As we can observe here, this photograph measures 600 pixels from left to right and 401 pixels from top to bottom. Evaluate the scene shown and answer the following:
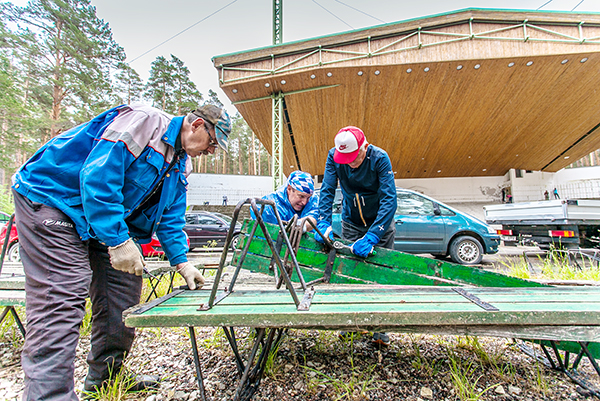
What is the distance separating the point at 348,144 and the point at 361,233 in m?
1.05

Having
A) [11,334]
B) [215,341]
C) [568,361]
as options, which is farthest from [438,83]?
[11,334]

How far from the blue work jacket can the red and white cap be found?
139 centimetres

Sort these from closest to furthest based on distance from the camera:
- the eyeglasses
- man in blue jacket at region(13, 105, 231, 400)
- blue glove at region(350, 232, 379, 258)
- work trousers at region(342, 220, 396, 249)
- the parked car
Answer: man in blue jacket at region(13, 105, 231, 400) < the eyeglasses < blue glove at region(350, 232, 379, 258) < work trousers at region(342, 220, 396, 249) < the parked car

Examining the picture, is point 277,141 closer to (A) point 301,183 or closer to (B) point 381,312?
(A) point 301,183

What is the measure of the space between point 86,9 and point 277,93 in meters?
16.2

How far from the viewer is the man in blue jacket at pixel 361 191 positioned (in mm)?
2455

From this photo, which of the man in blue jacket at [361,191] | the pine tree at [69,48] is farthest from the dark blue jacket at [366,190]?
the pine tree at [69,48]

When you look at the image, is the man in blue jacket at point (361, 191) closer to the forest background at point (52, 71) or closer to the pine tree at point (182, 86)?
the forest background at point (52, 71)

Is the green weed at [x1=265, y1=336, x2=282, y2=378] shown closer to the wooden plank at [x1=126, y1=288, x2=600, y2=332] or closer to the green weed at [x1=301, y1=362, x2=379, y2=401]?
the green weed at [x1=301, y1=362, x2=379, y2=401]

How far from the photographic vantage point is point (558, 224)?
605 cm

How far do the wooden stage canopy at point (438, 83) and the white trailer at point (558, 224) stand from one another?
5.22 meters

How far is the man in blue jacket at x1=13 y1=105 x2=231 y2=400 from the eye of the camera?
122 centimetres

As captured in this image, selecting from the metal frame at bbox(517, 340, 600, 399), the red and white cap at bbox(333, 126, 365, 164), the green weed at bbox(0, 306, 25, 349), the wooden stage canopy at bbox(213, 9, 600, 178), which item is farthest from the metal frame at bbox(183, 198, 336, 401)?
the wooden stage canopy at bbox(213, 9, 600, 178)

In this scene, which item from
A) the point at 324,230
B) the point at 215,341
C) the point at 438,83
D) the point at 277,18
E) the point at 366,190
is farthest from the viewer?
the point at 277,18
